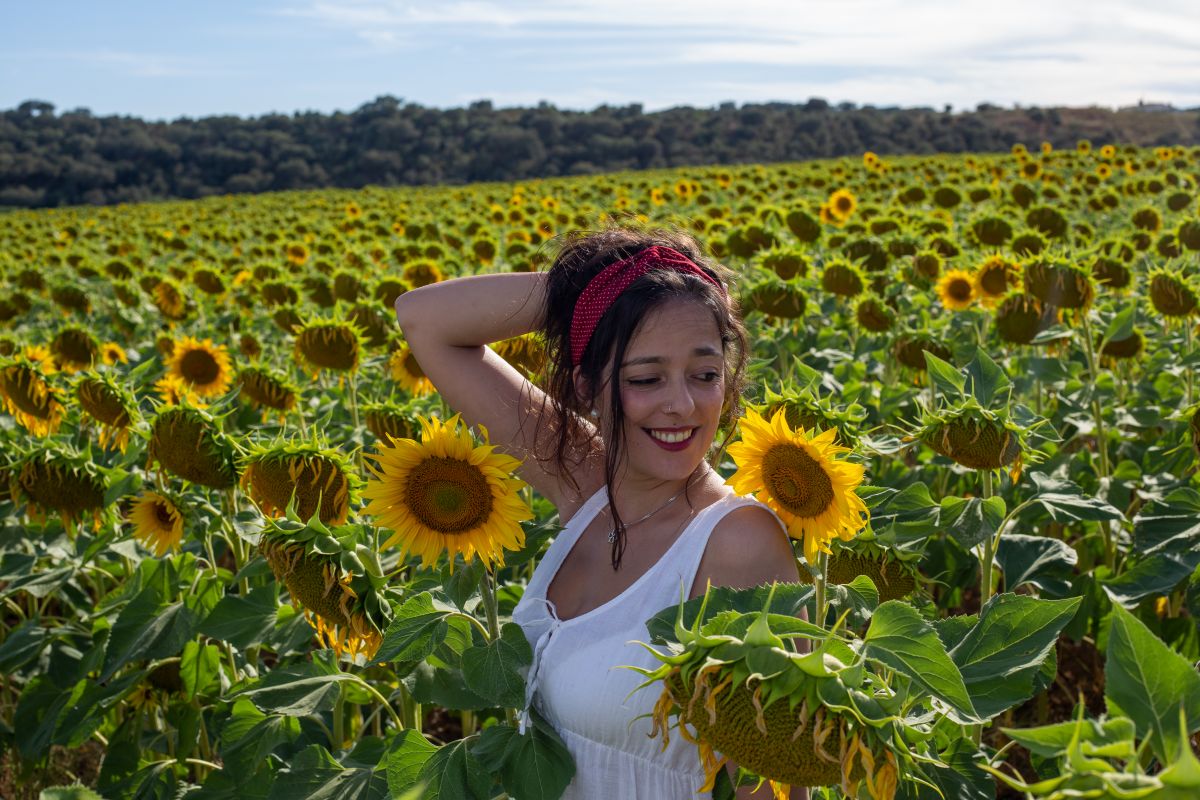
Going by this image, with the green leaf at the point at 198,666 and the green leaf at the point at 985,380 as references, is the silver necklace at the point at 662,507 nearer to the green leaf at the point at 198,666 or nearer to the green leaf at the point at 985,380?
the green leaf at the point at 985,380

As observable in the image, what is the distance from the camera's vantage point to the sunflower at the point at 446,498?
1720 millimetres

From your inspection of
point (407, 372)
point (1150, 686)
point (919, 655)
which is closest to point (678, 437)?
point (919, 655)

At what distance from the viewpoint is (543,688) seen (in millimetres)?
1930

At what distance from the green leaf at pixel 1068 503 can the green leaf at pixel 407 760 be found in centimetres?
129

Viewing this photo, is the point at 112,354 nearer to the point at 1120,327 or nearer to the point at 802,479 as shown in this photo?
the point at 1120,327

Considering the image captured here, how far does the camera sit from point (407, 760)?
178 cm

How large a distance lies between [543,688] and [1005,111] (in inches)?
1834

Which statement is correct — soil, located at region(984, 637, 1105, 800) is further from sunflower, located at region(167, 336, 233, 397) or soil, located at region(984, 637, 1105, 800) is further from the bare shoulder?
sunflower, located at region(167, 336, 233, 397)

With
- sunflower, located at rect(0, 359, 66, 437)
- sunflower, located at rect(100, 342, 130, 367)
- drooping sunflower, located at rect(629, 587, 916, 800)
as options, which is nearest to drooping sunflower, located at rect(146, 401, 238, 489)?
sunflower, located at rect(0, 359, 66, 437)

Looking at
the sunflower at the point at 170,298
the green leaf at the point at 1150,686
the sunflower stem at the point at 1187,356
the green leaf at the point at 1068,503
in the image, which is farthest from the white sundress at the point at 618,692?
the sunflower at the point at 170,298

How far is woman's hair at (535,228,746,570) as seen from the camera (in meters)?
2.01

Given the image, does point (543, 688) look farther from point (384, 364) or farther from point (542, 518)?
point (384, 364)

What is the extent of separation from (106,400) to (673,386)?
1.69 metres

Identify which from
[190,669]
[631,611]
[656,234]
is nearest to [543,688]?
[631,611]
